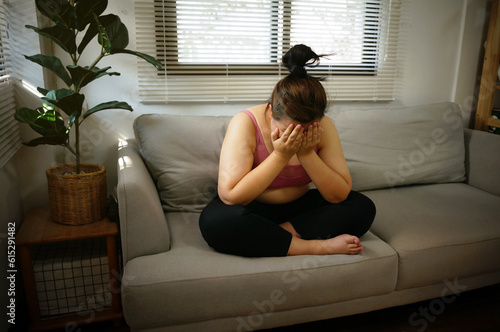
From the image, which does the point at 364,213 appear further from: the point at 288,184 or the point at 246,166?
the point at 246,166

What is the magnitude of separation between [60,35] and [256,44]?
0.98 metres

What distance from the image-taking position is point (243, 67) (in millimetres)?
2076

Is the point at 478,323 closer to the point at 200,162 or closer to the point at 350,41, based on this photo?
the point at 200,162

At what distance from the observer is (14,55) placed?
5.32 feet

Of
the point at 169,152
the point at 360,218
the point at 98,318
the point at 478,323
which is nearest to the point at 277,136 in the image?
the point at 360,218

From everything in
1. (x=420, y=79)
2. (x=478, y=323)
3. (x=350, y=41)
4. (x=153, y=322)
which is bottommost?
(x=478, y=323)

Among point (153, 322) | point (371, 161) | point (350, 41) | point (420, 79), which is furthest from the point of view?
point (420, 79)

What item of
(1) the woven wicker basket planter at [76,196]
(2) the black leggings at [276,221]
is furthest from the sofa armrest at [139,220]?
(1) the woven wicker basket planter at [76,196]

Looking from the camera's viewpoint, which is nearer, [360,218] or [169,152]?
[360,218]

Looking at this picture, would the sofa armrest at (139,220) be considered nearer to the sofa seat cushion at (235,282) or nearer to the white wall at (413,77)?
the sofa seat cushion at (235,282)

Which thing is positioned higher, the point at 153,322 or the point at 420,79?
the point at 420,79

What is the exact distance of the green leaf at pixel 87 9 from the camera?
1.41 meters

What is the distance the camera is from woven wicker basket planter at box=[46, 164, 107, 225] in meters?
1.49

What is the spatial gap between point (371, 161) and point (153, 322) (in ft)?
4.25
